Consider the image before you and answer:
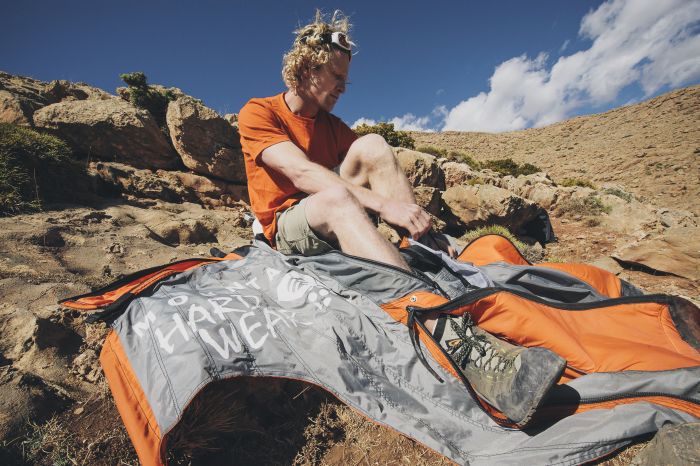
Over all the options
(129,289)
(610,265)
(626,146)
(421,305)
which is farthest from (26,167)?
(626,146)

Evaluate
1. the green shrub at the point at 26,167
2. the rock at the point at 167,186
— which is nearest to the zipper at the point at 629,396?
the green shrub at the point at 26,167

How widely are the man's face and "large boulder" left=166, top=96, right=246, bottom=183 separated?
14.3 feet

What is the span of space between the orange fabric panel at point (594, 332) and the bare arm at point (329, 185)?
820mm

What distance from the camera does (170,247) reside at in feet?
11.7

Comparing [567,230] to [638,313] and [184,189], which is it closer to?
[638,313]

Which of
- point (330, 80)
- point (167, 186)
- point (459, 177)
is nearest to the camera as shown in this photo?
point (330, 80)

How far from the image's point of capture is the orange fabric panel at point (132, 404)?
4.18 ft

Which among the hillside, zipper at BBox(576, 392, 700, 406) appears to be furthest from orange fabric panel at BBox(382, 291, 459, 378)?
the hillside

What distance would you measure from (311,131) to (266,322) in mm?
2028

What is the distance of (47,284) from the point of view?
2246mm

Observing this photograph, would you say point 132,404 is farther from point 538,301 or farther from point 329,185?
point 538,301

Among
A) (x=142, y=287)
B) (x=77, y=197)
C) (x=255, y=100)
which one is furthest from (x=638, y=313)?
(x=77, y=197)

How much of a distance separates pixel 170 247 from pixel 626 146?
27270mm

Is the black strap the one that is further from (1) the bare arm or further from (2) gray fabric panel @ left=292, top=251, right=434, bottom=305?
(1) the bare arm
